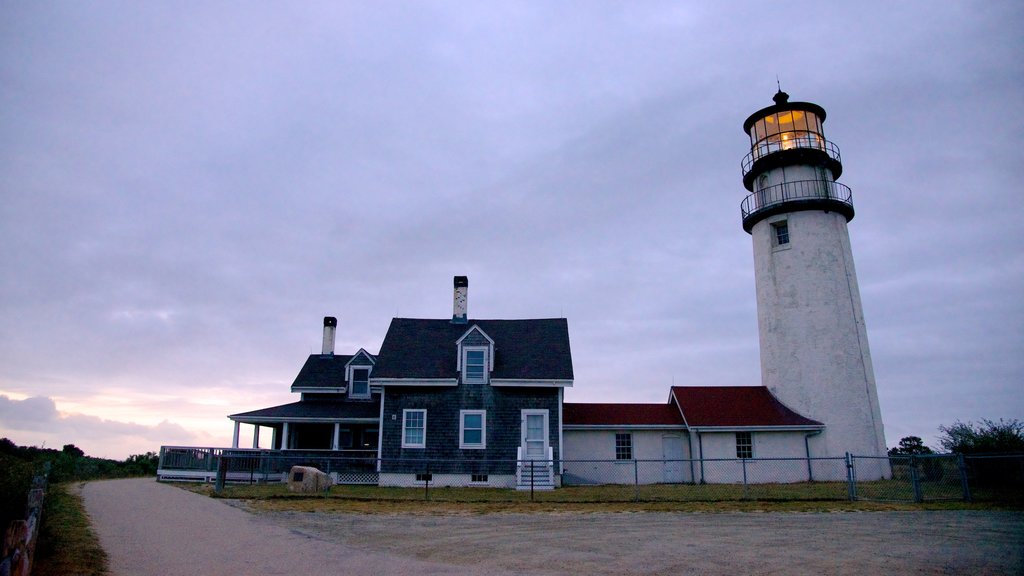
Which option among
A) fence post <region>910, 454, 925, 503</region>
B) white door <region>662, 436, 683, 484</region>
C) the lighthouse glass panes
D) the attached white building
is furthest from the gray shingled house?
Answer: the lighthouse glass panes

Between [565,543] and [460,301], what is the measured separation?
1936 cm

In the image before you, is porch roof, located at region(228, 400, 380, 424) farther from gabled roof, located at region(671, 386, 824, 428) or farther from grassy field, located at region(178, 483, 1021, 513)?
gabled roof, located at region(671, 386, 824, 428)

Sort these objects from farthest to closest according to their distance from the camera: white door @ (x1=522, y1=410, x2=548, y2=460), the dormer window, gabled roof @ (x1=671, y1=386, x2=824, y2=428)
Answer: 1. gabled roof @ (x1=671, y1=386, x2=824, y2=428)
2. the dormer window
3. white door @ (x1=522, y1=410, x2=548, y2=460)

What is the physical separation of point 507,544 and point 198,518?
24.4 feet

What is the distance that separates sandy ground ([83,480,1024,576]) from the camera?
8.17 m

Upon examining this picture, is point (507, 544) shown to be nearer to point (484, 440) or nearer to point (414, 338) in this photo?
point (484, 440)

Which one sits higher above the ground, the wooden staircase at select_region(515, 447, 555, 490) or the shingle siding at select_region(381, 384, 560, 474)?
the shingle siding at select_region(381, 384, 560, 474)

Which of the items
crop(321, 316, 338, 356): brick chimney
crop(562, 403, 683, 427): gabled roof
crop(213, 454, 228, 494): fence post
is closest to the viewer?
crop(213, 454, 228, 494): fence post

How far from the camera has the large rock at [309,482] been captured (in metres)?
19.5

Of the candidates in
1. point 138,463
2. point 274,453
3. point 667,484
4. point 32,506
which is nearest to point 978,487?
point 667,484

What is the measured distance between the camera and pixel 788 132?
92.2ft

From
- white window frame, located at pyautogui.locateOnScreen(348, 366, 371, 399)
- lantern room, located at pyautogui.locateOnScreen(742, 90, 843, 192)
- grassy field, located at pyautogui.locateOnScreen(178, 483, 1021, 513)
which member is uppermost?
lantern room, located at pyautogui.locateOnScreen(742, 90, 843, 192)

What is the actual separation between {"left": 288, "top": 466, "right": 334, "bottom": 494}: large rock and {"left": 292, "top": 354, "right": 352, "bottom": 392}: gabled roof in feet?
33.7

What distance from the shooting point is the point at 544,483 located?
22406mm
